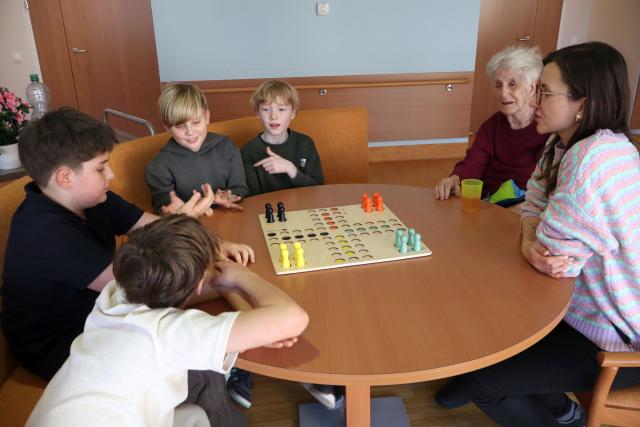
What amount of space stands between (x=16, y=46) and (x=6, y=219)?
4.44 meters

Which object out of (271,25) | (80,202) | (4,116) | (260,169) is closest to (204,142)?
(260,169)

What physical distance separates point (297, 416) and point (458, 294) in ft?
3.13

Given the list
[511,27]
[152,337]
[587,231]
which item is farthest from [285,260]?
[511,27]

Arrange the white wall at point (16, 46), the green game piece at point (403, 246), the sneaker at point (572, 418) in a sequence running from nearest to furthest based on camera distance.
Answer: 1. the green game piece at point (403, 246)
2. the sneaker at point (572, 418)
3. the white wall at point (16, 46)

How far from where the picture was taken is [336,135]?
8.94 feet

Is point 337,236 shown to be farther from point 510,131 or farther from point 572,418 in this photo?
point 510,131

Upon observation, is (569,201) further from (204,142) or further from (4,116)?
(4,116)

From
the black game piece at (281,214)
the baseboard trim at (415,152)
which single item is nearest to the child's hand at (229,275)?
the black game piece at (281,214)

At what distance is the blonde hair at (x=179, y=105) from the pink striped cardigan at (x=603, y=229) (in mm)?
1378

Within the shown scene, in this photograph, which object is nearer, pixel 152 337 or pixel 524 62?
pixel 152 337

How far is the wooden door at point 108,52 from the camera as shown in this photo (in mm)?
4559

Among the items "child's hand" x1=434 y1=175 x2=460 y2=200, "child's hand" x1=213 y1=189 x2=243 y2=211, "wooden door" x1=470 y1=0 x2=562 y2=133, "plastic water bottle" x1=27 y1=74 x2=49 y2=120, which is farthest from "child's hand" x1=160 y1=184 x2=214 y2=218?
"wooden door" x1=470 y1=0 x2=562 y2=133

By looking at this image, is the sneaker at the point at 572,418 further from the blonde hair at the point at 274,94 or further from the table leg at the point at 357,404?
the blonde hair at the point at 274,94

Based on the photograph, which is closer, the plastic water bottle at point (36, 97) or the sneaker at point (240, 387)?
the sneaker at point (240, 387)
